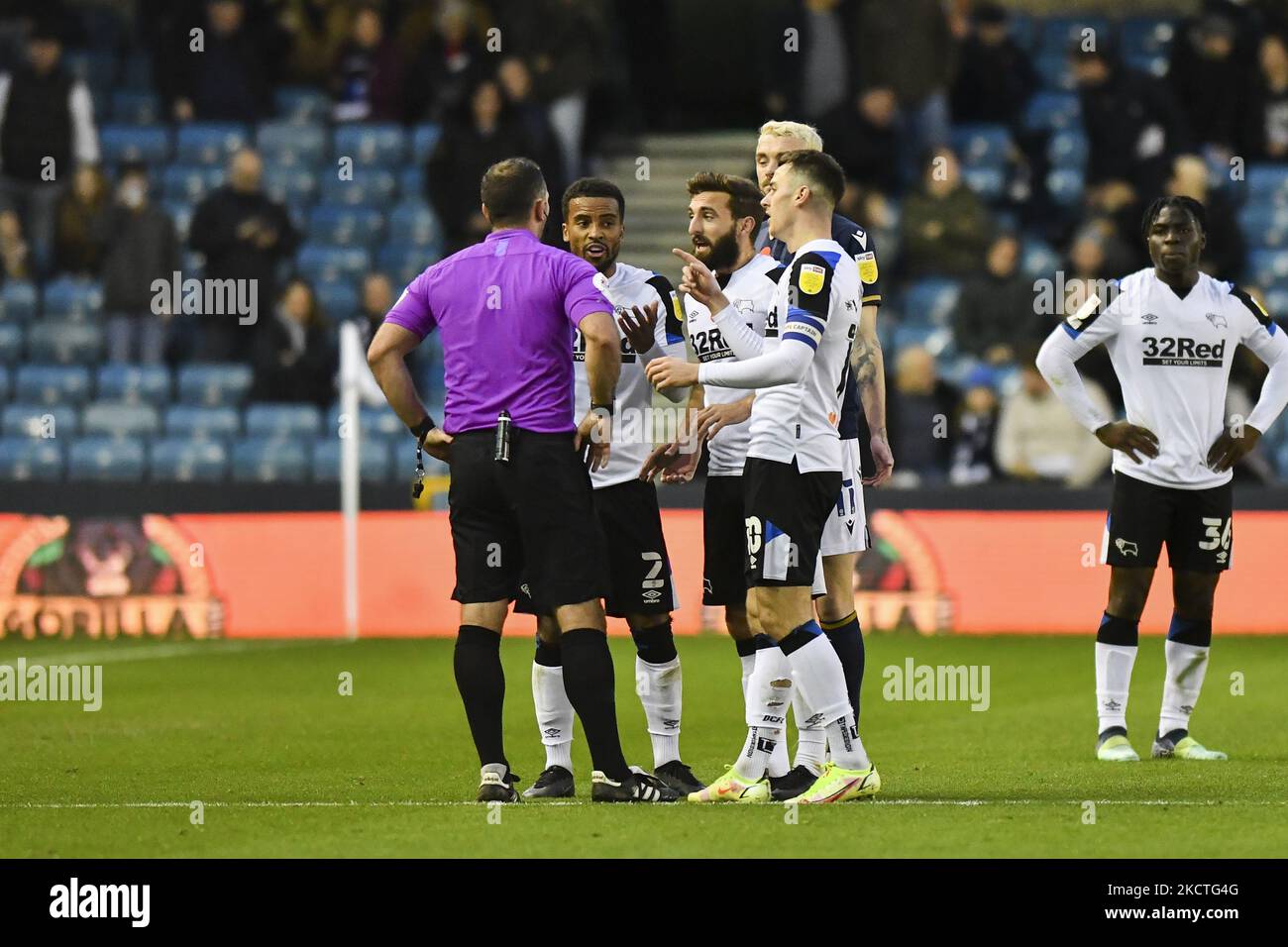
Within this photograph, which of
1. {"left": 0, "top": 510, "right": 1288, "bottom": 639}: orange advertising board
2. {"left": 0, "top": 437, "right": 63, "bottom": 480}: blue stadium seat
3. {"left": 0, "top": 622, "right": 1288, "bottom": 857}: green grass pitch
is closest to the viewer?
{"left": 0, "top": 622, "right": 1288, "bottom": 857}: green grass pitch

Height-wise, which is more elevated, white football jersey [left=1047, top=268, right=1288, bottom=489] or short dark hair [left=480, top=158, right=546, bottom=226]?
short dark hair [left=480, top=158, right=546, bottom=226]

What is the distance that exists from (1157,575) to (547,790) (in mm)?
8477

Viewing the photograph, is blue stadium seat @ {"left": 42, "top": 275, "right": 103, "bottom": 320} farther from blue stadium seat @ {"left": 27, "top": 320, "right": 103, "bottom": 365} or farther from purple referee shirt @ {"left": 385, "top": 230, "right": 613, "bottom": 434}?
purple referee shirt @ {"left": 385, "top": 230, "right": 613, "bottom": 434}

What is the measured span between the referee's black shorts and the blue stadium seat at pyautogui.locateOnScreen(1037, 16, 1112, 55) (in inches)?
604

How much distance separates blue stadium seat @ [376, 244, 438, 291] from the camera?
68.7 ft

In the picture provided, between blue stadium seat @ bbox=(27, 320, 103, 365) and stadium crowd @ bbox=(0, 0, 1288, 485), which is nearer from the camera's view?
stadium crowd @ bbox=(0, 0, 1288, 485)

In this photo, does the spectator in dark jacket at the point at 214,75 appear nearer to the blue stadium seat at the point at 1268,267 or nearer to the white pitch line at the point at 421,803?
the blue stadium seat at the point at 1268,267

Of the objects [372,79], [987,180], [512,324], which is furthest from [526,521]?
[372,79]

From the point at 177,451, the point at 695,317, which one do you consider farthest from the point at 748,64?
the point at 695,317

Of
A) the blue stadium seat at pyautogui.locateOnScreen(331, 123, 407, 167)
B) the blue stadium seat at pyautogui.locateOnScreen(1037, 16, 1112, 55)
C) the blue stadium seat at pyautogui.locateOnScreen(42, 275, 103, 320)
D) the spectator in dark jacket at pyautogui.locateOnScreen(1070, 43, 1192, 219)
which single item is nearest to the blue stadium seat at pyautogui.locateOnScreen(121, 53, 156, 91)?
the blue stadium seat at pyautogui.locateOnScreen(331, 123, 407, 167)

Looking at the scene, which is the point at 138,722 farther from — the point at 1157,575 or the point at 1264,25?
the point at 1264,25

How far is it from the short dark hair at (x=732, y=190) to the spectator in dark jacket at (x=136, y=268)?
12.0 metres

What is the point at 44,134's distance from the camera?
21109 millimetres

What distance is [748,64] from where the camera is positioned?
24.4 meters
